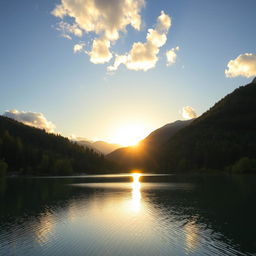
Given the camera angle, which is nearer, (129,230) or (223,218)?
(129,230)

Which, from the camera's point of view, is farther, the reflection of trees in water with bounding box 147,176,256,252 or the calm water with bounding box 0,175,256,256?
the reflection of trees in water with bounding box 147,176,256,252

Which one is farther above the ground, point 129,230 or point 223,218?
point 223,218

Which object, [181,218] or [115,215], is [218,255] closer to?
[181,218]

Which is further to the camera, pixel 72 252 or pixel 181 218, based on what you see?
pixel 181 218

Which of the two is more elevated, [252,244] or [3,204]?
[3,204]

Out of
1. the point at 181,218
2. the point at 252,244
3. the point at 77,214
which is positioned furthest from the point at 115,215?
the point at 252,244

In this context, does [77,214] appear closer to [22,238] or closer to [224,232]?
[22,238]

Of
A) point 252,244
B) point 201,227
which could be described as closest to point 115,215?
point 201,227

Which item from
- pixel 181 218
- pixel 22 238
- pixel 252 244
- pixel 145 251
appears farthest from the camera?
pixel 181 218

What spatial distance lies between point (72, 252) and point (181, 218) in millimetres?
25316

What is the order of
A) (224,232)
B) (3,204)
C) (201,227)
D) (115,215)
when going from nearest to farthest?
(224,232) < (201,227) < (115,215) < (3,204)

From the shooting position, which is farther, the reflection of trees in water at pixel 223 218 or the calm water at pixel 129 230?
the reflection of trees in water at pixel 223 218

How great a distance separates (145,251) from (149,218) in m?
21.4

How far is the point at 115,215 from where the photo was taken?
5828 cm
